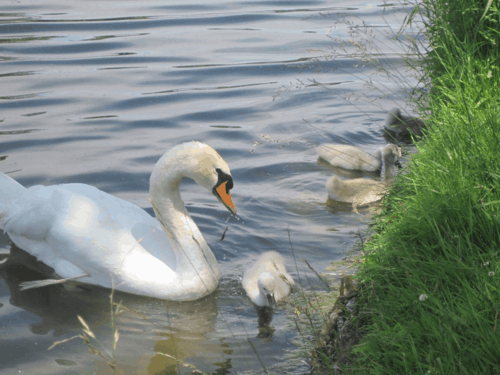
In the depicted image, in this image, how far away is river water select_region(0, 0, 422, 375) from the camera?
4074 mm

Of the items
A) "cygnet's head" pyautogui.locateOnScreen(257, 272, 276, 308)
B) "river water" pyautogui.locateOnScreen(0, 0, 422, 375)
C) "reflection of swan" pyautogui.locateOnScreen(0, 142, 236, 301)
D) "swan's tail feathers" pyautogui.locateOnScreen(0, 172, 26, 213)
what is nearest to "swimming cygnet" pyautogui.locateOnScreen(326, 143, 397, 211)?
"river water" pyautogui.locateOnScreen(0, 0, 422, 375)

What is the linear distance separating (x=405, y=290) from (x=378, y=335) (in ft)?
0.99

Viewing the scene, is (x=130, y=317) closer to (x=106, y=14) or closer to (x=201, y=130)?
(x=201, y=130)

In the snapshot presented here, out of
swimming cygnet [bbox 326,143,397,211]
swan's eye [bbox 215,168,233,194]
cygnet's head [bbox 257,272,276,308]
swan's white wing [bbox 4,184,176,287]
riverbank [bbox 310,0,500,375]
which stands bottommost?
swimming cygnet [bbox 326,143,397,211]

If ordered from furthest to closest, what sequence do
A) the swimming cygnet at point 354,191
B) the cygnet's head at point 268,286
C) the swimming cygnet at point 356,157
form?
the swimming cygnet at point 356,157 → the swimming cygnet at point 354,191 → the cygnet's head at point 268,286

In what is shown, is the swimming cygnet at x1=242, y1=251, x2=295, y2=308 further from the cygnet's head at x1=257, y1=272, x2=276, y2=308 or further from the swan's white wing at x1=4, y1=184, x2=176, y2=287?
the swan's white wing at x1=4, y1=184, x2=176, y2=287

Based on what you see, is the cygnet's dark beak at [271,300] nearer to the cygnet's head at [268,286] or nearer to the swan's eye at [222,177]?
the cygnet's head at [268,286]

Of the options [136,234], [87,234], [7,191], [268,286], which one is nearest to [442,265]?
[268,286]

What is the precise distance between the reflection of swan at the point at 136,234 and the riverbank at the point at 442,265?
1.30m

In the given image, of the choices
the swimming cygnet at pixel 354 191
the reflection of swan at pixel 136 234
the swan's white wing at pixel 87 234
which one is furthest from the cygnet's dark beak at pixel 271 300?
the swimming cygnet at pixel 354 191

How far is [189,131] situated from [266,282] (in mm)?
4145

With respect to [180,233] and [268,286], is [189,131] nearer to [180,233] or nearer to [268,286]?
[180,233]

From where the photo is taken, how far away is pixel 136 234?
465 cm

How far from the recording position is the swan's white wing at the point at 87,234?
178 inches
